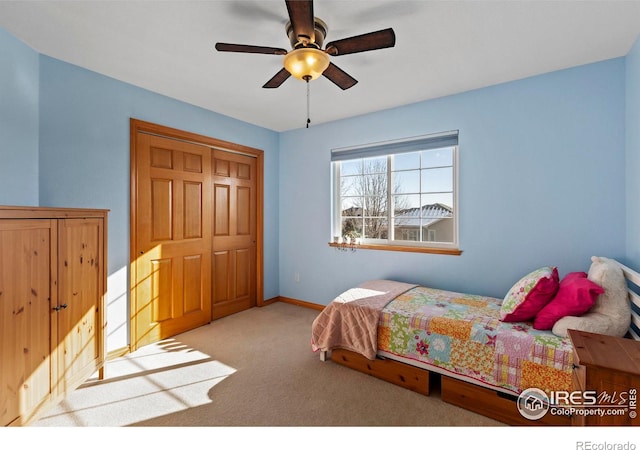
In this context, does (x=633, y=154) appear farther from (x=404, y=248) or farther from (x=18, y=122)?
(x=18, y=122)

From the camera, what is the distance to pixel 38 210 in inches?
66.7

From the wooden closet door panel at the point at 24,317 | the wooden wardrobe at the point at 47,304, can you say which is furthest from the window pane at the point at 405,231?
the wooden closet door panel at the point at 24,317

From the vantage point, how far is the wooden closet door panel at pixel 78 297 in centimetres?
188

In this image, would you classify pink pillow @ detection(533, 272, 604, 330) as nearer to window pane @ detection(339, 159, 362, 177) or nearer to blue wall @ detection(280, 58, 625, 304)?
blue wall @ detection(280, 58, 625, 304)

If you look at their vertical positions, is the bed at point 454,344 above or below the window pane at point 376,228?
below

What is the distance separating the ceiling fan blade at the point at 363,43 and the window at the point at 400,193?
5.54ft

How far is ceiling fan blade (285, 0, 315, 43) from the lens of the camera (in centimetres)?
137

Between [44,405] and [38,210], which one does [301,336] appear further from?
[38,210]

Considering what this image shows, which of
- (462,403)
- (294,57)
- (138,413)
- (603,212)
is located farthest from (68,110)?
(603,212)

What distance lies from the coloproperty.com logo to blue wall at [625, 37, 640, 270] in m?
1.15

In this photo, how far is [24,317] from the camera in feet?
5.26

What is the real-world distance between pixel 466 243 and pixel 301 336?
1.96 metres

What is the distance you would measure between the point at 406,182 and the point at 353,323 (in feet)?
5.86

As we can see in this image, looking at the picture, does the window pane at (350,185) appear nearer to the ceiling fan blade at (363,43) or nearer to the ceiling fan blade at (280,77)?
the ceiling fan blade at (280,77)
